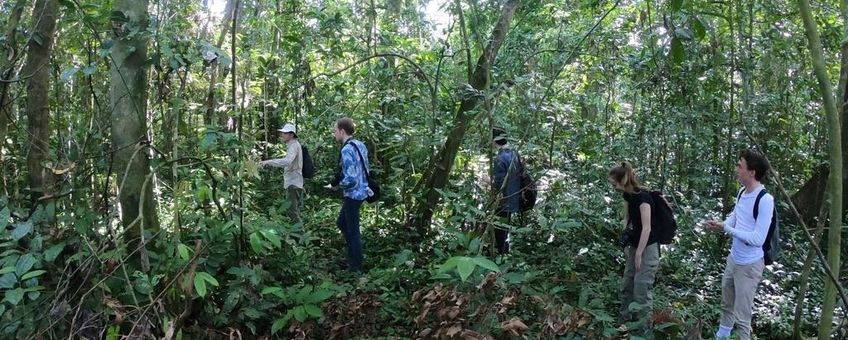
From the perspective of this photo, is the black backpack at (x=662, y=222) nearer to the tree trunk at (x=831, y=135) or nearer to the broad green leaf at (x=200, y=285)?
the tree trunk at (x=831, y=135)

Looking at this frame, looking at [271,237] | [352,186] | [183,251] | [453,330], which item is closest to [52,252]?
[183,251]

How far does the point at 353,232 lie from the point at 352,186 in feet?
1.46

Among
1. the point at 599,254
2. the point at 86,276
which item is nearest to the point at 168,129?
the point at 86,276

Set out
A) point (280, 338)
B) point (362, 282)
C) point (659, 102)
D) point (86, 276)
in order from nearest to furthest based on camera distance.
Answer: point (86, 276), point (280, 338), point (362, 282), point (659, 102)

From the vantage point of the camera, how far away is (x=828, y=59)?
737 centimetres

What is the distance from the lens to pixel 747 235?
426cm

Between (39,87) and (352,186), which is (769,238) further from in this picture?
(39,87)

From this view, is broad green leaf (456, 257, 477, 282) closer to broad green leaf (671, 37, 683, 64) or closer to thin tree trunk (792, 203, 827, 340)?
broad green leaf (671, 37, 683, 64)

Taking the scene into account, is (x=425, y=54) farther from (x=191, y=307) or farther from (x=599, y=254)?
(x=191, y=307)

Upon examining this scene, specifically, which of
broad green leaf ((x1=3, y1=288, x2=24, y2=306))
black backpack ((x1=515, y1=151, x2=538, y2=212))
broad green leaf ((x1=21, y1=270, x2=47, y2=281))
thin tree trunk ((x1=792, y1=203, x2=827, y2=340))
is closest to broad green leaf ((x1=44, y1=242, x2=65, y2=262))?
broad green leaf ((x1=21, y1=270, x2=47, y2=281))

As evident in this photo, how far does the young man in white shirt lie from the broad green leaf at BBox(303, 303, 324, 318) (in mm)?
2787

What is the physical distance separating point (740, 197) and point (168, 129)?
169 inches

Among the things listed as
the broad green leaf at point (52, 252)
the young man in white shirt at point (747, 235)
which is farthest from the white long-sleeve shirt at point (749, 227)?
the broad green leaf at point (52, 252)

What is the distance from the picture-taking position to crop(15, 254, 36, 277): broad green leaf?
3.60 m
